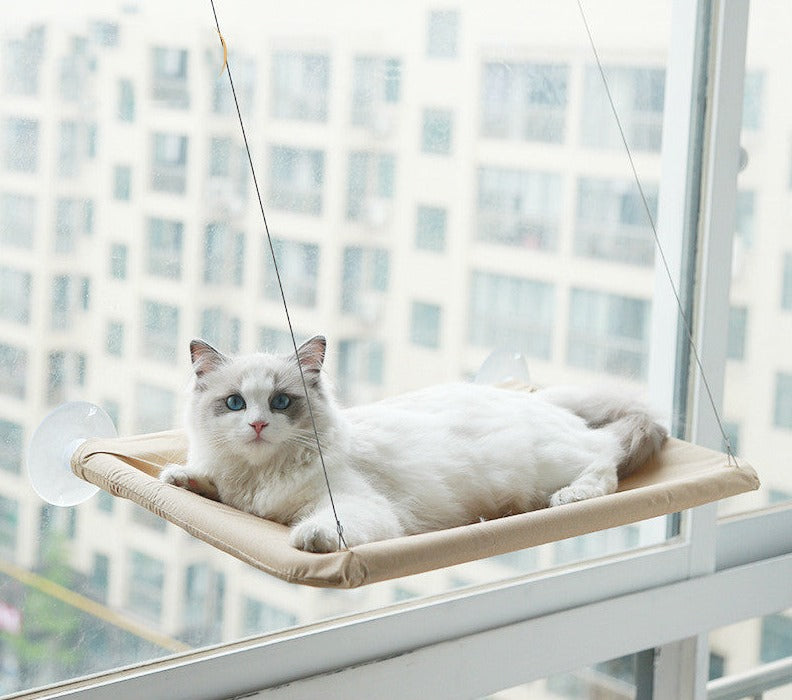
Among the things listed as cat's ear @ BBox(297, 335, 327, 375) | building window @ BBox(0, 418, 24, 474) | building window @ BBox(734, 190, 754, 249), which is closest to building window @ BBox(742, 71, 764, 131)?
building window @ BBox(734, 190, 754, 249)

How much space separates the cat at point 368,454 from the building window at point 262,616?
21.3 inches

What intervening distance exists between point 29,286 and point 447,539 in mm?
833

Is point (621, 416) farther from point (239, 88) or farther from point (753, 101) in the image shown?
point (753, 101)

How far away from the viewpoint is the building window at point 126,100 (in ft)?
5.36

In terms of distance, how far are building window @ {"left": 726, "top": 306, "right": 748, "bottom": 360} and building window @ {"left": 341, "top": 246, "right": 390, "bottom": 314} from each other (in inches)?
35.7

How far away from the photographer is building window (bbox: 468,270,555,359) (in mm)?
2180

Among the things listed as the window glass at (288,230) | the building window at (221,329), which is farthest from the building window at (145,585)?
the building window at (221,329)

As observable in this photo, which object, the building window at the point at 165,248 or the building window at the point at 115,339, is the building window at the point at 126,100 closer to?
the building window at the point at 165,248

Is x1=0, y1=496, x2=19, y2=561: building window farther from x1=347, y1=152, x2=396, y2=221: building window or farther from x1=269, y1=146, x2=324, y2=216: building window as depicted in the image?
x1=347, y1=152, x2=396, y2=221: building window

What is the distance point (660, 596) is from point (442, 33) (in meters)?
1.15

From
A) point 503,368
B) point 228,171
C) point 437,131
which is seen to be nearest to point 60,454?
point 228,171

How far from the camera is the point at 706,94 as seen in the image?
6.71 feet

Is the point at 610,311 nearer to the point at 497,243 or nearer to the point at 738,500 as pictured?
the point at 497,243

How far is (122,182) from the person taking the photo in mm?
1655
